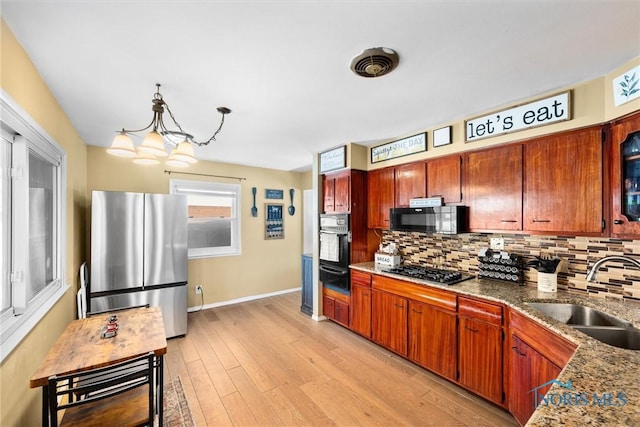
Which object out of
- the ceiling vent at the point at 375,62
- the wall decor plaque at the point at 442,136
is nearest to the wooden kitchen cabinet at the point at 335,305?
the wall decor plaque at the point at 442,136

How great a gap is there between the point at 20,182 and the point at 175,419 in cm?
191

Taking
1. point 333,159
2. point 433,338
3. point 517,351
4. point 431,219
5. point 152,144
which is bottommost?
point 433,338

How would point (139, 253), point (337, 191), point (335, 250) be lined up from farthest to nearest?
point (337, 191)
point (335, 250)
point (139, 253)

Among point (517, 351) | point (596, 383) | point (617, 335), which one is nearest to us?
point (596, 383)

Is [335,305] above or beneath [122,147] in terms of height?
beneath

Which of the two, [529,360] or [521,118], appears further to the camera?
[521,118]

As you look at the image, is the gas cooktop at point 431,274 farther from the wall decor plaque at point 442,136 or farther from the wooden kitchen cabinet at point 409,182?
the wall decor plaque at point 442,136

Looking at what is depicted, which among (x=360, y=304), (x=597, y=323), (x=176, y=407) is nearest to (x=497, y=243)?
(x=597, y=323)

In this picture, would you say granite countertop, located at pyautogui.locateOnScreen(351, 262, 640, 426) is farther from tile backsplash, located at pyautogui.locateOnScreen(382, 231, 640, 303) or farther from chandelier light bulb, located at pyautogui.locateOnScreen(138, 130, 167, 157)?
chandelier light bulb, located at pyautogui.locateOnScreen(138, 130, 167, 157)

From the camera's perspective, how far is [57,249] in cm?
226

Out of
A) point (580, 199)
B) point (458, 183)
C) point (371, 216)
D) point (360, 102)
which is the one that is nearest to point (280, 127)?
point (360, 102)

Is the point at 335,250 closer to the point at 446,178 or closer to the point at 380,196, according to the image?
the point at 380,196

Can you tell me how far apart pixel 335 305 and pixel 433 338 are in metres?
1.42

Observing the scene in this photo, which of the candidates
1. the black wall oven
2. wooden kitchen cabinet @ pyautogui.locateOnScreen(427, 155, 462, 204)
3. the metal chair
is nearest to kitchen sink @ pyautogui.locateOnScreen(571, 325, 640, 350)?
wooden kitchen cabinet @ pyautogui.locateOnScreen(427, 155, 462, 204)
